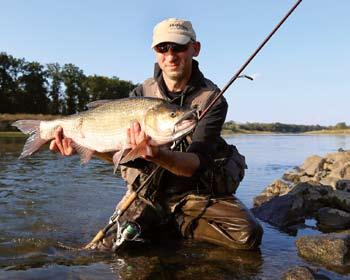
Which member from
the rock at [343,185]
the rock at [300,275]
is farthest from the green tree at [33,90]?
the rock at [300,275]

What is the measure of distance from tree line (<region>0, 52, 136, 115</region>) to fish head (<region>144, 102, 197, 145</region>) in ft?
199

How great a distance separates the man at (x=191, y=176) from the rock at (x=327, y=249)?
0.57 m

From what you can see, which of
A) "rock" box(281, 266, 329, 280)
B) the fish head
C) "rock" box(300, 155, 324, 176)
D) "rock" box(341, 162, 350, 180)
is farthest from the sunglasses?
"rock" box(300, 155, 324, 176)

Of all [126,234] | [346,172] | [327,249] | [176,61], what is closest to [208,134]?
[176,61]

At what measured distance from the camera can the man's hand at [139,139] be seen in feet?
13.2

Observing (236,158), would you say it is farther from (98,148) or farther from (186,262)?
(98,148)

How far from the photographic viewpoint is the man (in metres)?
5.18

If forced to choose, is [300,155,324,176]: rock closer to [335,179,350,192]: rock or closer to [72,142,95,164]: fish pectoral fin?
[335,179,350,192]: rock

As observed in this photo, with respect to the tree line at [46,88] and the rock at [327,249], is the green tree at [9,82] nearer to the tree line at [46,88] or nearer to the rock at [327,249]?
the tree line at [46,88]

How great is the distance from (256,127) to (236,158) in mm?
107696

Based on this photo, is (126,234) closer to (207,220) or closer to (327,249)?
(207,220)

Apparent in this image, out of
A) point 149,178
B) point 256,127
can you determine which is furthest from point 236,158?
point 256,127

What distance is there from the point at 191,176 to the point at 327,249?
180 centimetres

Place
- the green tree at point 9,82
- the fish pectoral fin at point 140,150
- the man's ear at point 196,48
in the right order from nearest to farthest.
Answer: the fish pectoral fin at point 140,150 < the man's ear at point 196,48 < the green tree at point 9,82
